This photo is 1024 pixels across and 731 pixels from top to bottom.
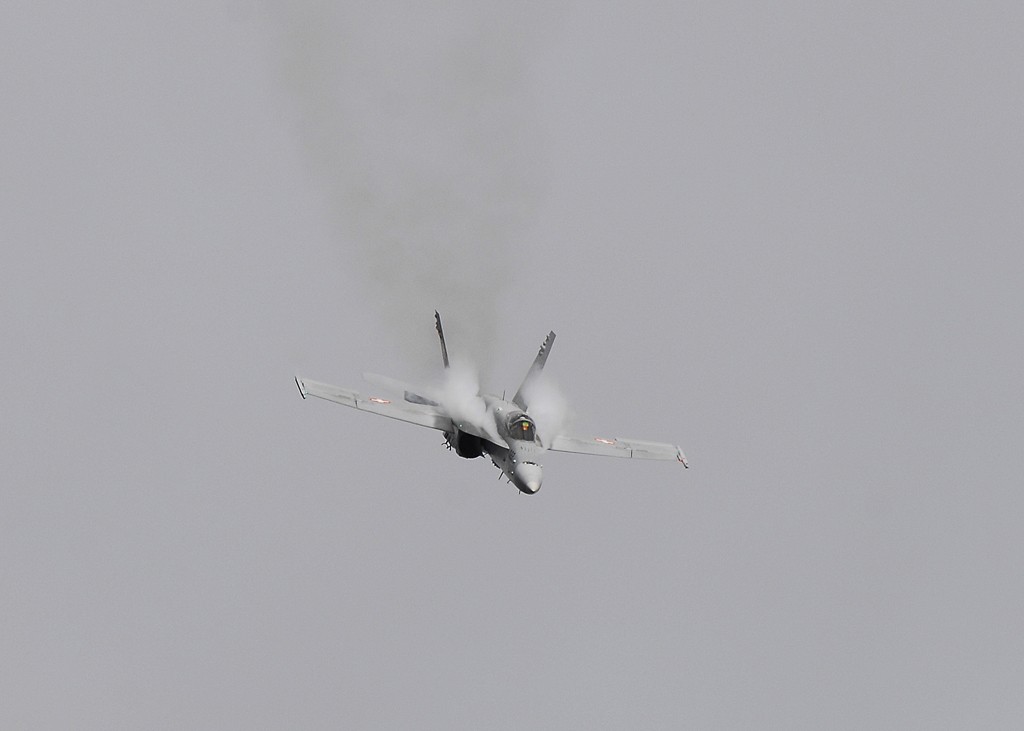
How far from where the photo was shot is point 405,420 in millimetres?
78000

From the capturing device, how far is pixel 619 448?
274ft

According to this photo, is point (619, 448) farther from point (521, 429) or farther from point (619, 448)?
point (521, 429)

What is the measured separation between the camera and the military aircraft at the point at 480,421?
76938mm

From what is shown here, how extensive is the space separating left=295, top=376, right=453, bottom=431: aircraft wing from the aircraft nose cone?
4.96 m

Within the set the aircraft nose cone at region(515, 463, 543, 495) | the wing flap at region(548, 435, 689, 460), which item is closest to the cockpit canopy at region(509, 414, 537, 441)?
the aircraft nose cone at region(515, 463, 543, 495)

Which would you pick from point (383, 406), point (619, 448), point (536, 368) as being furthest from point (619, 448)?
point (383, 406)

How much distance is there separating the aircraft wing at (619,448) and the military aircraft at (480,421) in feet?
0.16

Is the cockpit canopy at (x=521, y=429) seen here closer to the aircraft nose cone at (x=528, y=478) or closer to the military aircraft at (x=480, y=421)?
the military aircraft at (x=480, y=421)

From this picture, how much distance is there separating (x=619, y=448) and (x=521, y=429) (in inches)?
331

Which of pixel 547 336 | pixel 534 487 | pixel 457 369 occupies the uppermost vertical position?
pixel 547 336

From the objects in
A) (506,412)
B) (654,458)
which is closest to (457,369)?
(506,412)

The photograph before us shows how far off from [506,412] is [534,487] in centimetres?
445

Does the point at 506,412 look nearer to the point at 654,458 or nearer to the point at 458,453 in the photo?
the point at 458,453

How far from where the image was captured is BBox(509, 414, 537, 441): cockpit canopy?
253 ft
